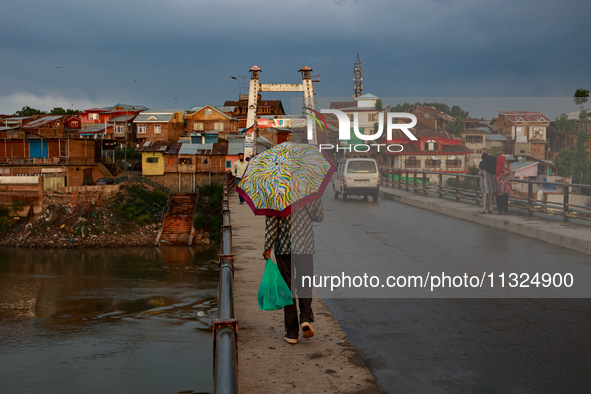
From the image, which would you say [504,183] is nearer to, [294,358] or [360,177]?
[360,177]

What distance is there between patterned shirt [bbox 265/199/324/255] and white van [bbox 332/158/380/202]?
20463mm

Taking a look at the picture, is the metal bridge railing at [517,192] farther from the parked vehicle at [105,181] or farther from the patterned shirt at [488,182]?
the parked vehicle at [105,181]

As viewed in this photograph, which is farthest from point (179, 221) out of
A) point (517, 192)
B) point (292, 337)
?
point (292, 337)

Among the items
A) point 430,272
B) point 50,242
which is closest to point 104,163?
point 50,242

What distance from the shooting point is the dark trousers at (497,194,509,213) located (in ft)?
62.4

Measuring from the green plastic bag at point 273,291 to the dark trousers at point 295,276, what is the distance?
0.08 metres

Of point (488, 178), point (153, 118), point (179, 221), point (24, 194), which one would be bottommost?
point (179, 221)

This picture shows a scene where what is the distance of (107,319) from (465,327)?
1139 inches

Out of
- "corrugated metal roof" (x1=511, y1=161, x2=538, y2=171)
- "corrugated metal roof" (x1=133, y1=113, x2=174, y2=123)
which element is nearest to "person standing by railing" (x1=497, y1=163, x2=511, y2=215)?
"corrugated metal roof" (x1=511, y1=161, x2=538, y2=171)

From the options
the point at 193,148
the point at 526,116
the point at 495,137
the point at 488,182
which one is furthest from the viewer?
the point at 193,148

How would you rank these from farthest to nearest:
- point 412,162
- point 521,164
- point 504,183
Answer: point 412,162, point 521,164, point 504,183

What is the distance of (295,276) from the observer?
633cm

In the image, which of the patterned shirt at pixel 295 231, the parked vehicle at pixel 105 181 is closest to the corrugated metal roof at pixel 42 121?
the parked vehicle at pixel 105 181

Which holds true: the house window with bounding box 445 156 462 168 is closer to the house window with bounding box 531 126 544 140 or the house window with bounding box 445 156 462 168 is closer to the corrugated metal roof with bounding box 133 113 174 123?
the house window with bounding box 531 126 544 140
